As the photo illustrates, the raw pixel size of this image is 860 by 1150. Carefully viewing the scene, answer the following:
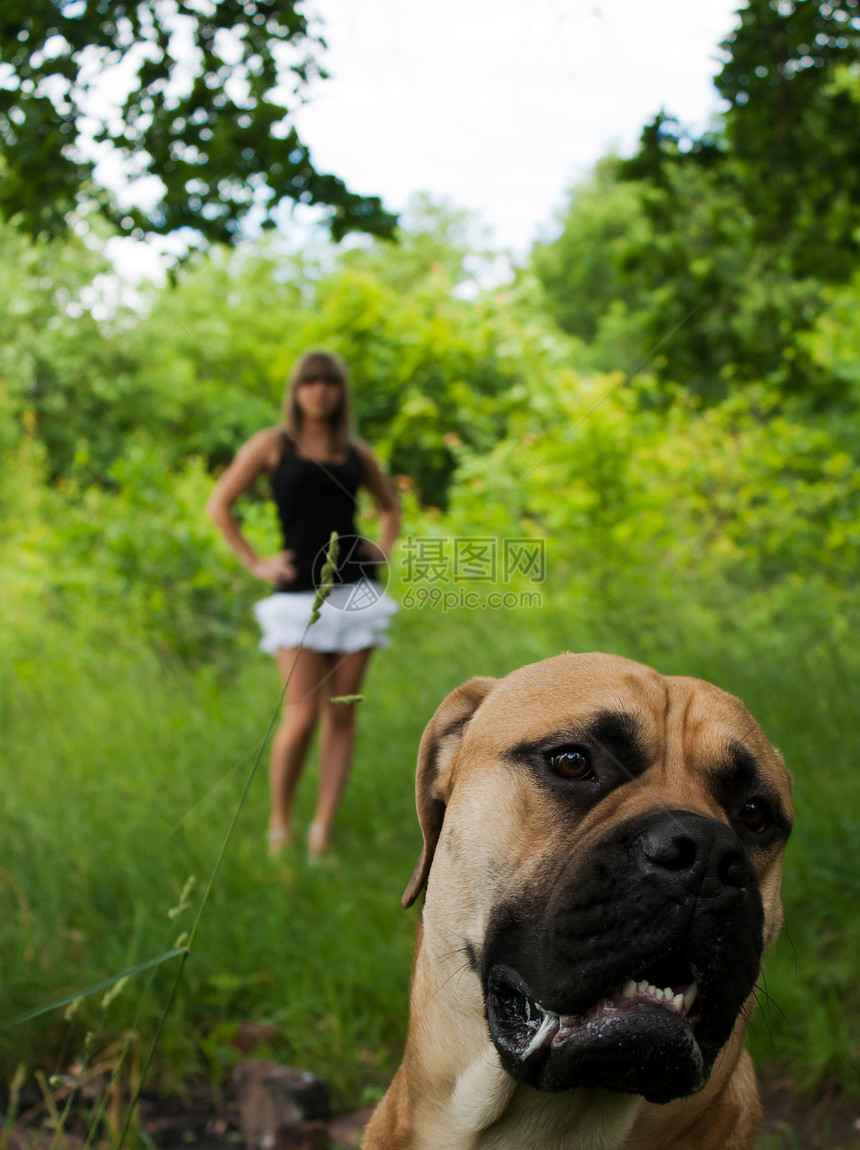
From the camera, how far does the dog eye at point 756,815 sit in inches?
60.5

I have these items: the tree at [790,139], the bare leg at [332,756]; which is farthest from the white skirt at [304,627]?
the tree at [790,139]

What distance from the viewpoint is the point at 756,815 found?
156cm

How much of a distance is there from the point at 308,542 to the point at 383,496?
0.53m

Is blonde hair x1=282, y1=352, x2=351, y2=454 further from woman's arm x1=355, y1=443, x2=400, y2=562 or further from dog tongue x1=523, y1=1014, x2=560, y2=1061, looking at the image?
dog tongue x1=523, y1=1014, x2=560, y2=1061

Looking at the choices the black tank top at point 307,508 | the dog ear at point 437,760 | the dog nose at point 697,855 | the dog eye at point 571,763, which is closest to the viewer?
the dog nose at point 697,855

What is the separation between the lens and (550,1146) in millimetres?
1627

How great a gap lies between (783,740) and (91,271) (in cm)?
1336

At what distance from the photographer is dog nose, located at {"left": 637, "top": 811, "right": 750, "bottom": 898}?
48.1 inches

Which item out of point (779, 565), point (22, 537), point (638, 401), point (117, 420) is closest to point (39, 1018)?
point (638, 401)

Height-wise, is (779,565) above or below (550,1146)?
above

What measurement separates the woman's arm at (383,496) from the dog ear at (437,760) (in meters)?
2.46

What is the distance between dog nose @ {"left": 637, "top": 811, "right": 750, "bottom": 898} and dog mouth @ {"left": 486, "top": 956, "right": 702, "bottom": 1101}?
124 mm

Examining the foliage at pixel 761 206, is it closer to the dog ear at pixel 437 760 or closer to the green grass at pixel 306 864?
the green grass at pixel 306 864

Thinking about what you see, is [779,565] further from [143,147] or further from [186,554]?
[143,147]
